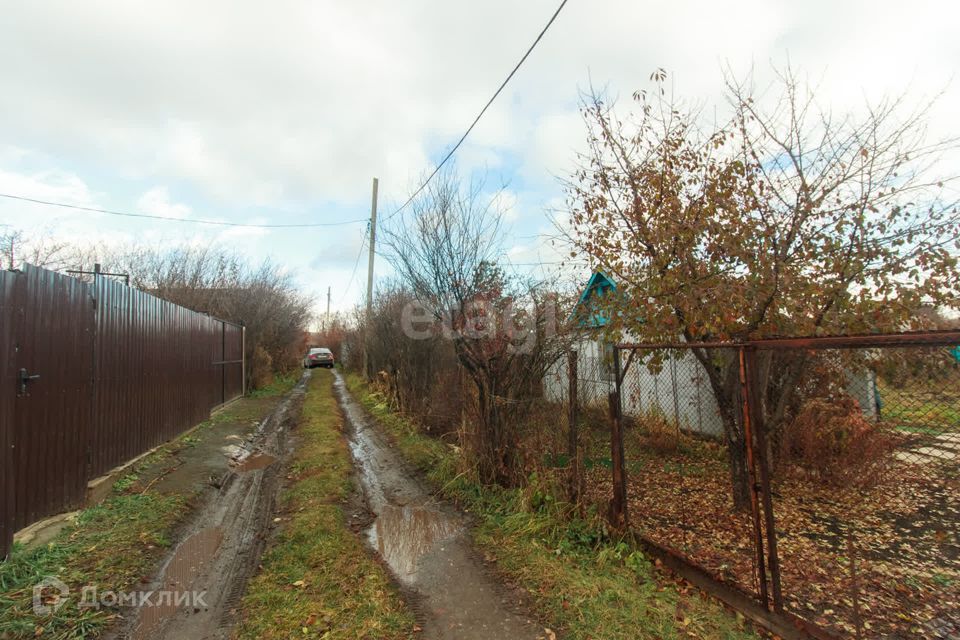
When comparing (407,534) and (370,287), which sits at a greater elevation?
(370,287)

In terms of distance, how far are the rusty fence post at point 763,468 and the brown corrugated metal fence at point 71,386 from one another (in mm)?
4983

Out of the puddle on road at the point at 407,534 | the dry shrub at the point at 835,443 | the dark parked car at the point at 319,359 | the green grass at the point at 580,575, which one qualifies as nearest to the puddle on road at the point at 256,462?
the puddle on road at the point at 407,534

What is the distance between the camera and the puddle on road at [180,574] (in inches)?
107

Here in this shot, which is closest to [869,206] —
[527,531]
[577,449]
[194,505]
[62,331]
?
[577,449]

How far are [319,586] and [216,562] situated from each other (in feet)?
3.34

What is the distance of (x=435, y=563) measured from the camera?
360 cm

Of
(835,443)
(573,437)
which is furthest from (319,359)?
(835,443)

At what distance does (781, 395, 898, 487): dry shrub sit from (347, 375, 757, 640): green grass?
265cm

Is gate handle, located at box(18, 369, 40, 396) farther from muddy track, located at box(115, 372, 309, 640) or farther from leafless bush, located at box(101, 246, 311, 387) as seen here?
leafless bush, located at box(101, 246, 311, 387)

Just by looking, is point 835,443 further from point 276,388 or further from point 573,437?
point 276,388

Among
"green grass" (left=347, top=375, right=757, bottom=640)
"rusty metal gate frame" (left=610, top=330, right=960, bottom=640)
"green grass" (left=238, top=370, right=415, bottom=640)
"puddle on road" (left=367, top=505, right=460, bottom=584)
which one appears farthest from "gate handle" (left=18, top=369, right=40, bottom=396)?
"rusty metal gate frame" (left=610, top=330, right=960, bottom=640)

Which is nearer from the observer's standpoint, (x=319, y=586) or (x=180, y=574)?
(x=319, y=586)

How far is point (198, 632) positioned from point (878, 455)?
220 inches

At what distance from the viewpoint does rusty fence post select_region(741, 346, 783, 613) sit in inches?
107
